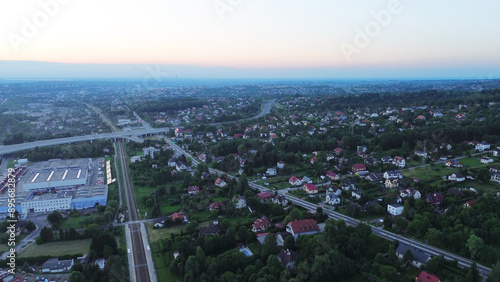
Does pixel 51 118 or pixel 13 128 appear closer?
pixel 13 128

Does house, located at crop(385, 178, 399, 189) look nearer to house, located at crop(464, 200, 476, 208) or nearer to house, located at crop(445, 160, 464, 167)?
house, located at crop(464, 200, 476, 208)

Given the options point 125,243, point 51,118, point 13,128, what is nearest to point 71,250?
point 125,243

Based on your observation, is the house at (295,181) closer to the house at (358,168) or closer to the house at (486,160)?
the house at (358,168)

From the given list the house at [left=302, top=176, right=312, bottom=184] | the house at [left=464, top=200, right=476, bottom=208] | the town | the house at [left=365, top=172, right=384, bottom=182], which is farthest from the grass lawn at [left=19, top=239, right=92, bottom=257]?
the house at [left=464, top=200, right=476, bottom=208]

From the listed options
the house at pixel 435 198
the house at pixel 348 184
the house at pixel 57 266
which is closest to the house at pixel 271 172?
the house at pixel 348 184

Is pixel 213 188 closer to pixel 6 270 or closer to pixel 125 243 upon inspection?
pixel 125 243

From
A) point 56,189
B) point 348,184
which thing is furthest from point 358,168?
point 56,189
